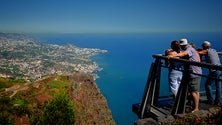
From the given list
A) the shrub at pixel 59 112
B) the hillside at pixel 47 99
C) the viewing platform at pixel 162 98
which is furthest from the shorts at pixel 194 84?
the hillside at pixel 47 99

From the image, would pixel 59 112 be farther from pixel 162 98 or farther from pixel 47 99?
pixel 162 98

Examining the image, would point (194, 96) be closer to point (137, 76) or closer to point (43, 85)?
point (43, 85)

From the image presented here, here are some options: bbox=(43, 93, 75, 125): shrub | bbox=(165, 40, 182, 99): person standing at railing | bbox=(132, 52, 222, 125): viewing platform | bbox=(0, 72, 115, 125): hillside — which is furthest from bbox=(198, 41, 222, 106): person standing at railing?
bbox=(0, 72, 115, 125): hillside

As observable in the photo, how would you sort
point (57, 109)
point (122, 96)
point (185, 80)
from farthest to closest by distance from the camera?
1. point (122, 96)
2. point (57, 109)
3. point (185, 80)

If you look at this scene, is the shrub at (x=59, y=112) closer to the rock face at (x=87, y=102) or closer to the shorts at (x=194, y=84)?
the rock face at (x=87, y=102)

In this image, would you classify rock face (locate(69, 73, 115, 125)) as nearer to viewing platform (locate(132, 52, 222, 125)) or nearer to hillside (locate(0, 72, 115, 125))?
hillside (locate(0, 72, 115, 125))

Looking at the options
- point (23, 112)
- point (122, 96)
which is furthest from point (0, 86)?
point (122, 96)

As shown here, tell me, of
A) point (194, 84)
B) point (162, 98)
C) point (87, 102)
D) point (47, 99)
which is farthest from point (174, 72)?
point (87, 102)
